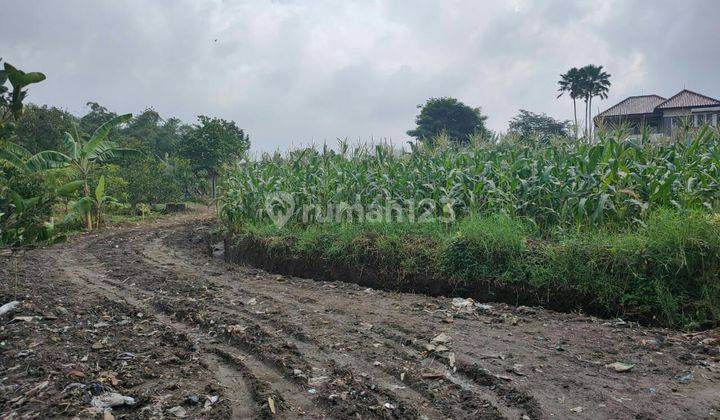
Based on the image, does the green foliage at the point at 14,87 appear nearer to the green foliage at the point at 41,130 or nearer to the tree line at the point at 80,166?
the tree line at the point at 80,166

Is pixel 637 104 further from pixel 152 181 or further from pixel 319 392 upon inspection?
pixel 319 392

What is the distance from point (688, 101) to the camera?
94.0 ft

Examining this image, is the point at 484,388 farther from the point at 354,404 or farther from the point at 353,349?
the point at 353,349

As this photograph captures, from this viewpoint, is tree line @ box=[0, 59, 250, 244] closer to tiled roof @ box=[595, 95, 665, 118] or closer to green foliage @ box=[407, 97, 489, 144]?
green foliage @ box=[407, 97, 489, 144]

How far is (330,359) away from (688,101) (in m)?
31.6

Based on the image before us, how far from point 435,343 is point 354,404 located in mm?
1275

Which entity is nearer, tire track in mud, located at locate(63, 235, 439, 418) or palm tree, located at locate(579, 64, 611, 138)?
tire track in mud, located at locate(63, 235, 439, 418)

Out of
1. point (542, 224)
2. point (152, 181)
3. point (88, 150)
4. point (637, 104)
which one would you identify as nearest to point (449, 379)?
point (542, 224)

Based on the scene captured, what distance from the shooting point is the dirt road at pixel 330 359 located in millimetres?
3090

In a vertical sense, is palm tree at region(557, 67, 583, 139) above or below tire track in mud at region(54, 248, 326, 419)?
above

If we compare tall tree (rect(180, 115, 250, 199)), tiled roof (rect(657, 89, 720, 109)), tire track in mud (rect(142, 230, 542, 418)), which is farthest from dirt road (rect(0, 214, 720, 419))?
tiled roof (rect(657, 89, 720, 109))

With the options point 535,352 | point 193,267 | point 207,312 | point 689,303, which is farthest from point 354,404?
point 193,267

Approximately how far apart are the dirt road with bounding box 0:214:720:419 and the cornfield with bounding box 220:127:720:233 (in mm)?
1883

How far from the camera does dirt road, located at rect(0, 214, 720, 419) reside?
3.09 metres
